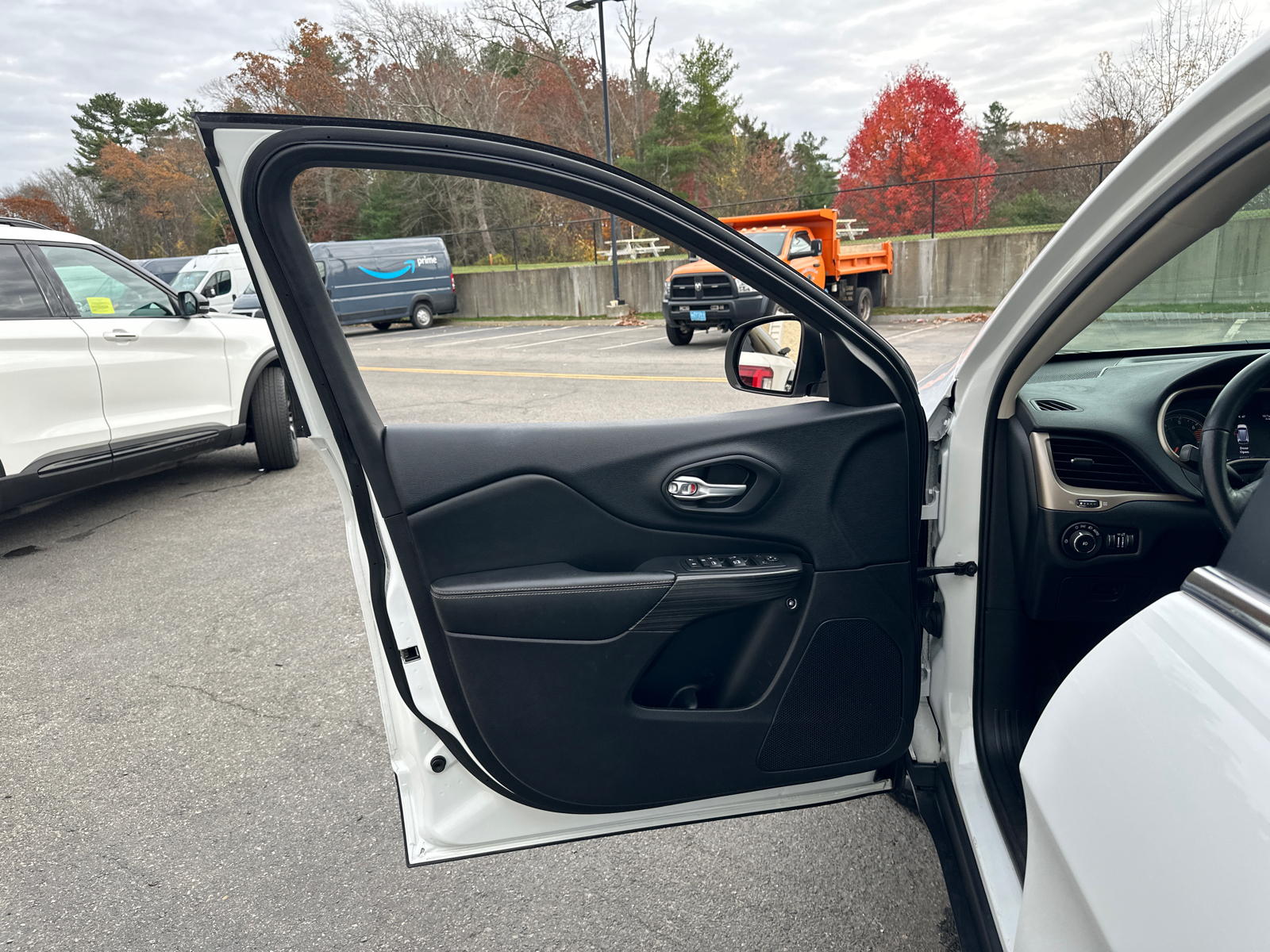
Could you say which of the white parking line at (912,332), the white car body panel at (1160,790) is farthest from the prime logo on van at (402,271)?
the white car body panel at (1160,790)

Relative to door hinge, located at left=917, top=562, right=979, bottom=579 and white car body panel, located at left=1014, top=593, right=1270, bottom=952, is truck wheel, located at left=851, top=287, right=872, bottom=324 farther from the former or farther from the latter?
white car body panel, located at left=1014, top=593, right=1270, bottom=952

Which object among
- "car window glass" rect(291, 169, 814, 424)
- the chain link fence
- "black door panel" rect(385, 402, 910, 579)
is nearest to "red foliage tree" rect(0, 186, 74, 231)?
"car window glass" rect(291, 169, 814, 424)

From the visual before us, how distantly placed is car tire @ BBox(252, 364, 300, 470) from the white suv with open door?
5199 millimetres

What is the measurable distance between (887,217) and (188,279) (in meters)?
17.3

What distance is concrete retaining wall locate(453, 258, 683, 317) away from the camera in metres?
22.5

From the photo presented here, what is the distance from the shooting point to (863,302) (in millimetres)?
16844

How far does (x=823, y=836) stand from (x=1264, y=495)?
5.40 feet

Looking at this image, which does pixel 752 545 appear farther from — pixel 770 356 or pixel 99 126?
pixel 99 126

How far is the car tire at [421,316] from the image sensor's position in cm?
2284

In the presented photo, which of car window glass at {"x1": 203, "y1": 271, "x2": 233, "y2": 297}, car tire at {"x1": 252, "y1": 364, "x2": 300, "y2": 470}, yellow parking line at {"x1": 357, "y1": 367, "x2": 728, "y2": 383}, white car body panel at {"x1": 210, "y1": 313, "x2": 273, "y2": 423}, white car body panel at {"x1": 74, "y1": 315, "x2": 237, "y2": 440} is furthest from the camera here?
car window glass at {"x1": 203, "y1": 271, "x2": 233, "y2": 297}

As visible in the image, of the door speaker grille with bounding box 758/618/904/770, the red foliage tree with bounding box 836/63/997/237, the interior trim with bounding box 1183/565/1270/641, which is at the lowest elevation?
the door speaker grille with bounding box 758/618/904/770

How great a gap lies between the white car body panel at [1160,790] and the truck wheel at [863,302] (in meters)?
15.9

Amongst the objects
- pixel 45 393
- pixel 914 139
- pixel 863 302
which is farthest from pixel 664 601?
pixel 914 139

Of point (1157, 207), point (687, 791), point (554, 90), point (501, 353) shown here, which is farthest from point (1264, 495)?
point (554, 90)
